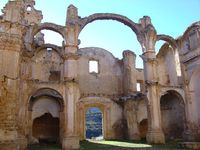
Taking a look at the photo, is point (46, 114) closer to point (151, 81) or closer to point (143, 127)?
point (151, 81)

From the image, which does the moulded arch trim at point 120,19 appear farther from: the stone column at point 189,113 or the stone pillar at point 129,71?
the stone column at point 189,113

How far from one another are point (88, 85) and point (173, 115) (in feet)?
24.5

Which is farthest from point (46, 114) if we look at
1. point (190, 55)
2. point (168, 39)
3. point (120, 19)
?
point (190, 55)

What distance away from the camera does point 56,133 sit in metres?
18.0


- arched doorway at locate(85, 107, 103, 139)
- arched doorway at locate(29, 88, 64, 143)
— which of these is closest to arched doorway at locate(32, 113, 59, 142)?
arched doorway at locate(29, 88, 64, 143)

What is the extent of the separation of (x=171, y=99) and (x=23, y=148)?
11.4 m

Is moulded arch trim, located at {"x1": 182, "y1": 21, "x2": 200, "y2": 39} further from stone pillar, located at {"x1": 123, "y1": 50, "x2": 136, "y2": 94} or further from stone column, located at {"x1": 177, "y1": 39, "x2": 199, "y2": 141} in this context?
stone pillar, located at {"x1": 123, "y1": 50, "x2": 136, "y2": 94}

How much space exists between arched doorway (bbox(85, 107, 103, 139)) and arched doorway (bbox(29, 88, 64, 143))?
10.9 metres

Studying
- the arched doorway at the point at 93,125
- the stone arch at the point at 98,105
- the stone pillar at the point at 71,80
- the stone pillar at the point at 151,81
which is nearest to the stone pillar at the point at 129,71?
the stone arch at the point at 98,105

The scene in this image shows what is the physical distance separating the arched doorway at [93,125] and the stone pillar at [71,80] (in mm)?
14989

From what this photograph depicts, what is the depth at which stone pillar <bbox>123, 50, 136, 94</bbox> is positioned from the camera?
2017 cm

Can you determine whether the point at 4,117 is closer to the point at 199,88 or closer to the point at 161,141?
the point at 161,141

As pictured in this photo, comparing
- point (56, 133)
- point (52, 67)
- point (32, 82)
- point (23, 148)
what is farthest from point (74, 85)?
point (52, 67)

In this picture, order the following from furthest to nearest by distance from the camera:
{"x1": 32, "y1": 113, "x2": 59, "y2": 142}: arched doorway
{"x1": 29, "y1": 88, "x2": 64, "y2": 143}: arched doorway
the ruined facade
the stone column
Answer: {"x1": 32, "y1": 113, "x2": 59, "y2": 142}: arched doorway < the stone column < {"x1": 29, "y1": 88, "x2": 64, "y2": 143}: arched doorway < the ruined facade
